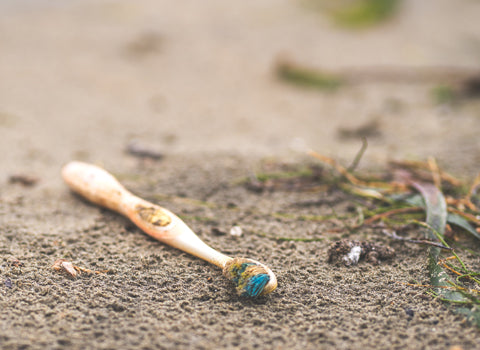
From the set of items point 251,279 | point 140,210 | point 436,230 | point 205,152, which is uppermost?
point 436,230

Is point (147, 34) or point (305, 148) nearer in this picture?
point (305, 148)

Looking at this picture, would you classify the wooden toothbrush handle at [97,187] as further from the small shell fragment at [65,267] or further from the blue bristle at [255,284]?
the blue bristle at [255,284]

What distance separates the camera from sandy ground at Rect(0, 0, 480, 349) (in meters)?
1.25

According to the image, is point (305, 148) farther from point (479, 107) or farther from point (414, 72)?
point (414, 72)

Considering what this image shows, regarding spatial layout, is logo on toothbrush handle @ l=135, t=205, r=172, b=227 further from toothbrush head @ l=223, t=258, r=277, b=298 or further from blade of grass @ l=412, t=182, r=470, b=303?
blade of grass @ l=412, t=182, r=470, b=303

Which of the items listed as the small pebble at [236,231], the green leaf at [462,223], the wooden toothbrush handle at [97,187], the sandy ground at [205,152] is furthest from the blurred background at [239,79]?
the small pebble at [236,231]

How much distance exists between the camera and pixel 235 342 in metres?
1.18

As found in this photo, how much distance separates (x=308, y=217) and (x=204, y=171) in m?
0.66

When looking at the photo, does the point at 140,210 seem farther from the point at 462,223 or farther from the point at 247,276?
the point at 462,223

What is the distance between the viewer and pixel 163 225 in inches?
62.5

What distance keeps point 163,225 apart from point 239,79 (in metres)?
2.47

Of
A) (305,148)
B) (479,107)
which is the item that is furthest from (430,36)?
(305,148)

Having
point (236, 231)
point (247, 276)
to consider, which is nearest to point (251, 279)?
point (247, 276)

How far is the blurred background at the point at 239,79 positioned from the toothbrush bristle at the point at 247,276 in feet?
3.93
